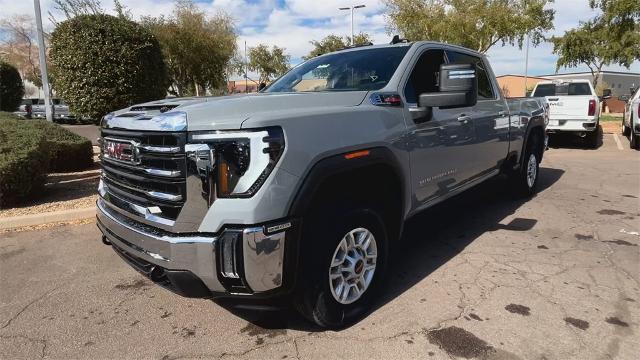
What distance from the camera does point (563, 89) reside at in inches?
527

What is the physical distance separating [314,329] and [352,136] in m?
1.28

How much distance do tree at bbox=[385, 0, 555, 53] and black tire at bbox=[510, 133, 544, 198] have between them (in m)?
16.7

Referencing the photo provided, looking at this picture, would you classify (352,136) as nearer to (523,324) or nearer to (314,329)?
(314,329)

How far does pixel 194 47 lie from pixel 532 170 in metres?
21.8

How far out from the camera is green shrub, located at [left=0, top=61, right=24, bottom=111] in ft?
50.9

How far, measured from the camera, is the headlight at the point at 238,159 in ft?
8.00

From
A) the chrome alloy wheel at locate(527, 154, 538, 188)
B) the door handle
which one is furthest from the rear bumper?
the door handle

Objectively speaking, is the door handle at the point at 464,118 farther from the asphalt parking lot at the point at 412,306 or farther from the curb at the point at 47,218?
the curb at the point at 47,218

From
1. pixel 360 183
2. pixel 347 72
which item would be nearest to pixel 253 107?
pixel 360 183

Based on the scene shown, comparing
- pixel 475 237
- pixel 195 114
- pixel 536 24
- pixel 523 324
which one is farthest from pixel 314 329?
pixel 536 24

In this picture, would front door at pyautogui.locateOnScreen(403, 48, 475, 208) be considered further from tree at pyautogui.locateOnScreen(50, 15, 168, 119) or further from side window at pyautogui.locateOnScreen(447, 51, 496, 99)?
tree at pyautogui.locateOnScreen(50, 15, 168, 119)

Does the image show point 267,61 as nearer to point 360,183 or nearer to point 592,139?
point 592,139

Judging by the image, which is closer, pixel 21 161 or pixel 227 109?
pixel 227 109

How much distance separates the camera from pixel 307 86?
416 centimetres
